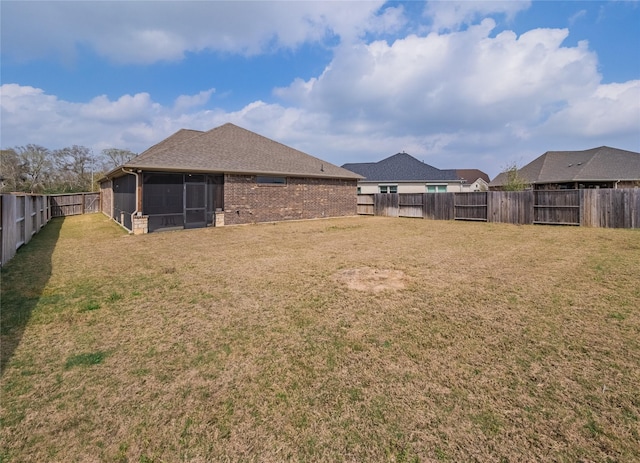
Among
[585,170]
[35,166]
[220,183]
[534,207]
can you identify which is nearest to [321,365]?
[220,183]

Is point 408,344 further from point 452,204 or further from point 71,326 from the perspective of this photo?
point 452,204

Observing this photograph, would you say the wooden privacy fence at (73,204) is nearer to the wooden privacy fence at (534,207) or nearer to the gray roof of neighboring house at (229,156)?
the gray roof of neighboring house at (229,156)

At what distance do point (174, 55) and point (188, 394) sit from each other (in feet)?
64.4

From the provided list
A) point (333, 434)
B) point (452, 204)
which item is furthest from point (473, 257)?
point (452, 204)

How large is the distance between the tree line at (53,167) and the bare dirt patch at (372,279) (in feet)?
99.5

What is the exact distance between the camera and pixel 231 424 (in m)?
2.25

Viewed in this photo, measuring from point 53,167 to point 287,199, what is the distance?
35480mm

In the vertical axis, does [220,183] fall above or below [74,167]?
below

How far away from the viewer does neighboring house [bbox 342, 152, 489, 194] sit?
30.3 meters

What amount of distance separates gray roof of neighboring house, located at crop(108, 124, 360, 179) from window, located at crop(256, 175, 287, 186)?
443 millimetres

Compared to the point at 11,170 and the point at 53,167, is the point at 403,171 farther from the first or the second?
the point at 11,170

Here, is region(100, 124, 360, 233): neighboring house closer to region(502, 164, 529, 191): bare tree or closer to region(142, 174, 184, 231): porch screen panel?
region(142, 174, 184, 231): porch screen panel

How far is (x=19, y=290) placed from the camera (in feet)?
17.5

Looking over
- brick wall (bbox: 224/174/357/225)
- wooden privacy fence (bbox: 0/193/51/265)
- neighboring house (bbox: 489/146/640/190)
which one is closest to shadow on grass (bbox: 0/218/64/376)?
wooden privacy fence (bbox: 0/193/51/265)
